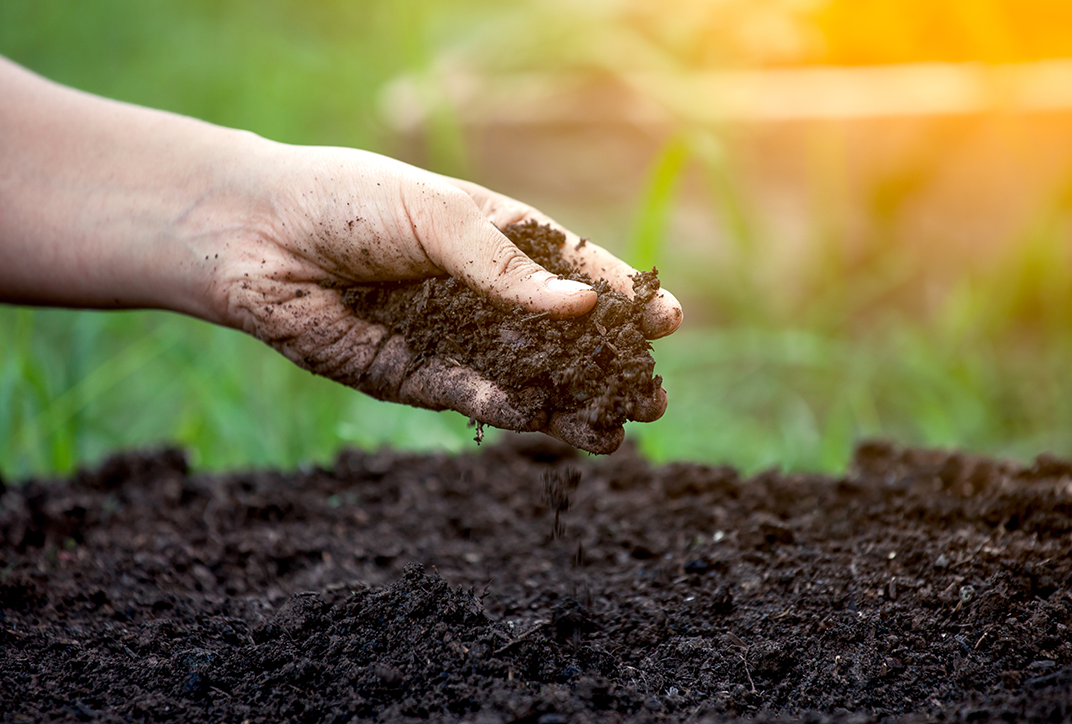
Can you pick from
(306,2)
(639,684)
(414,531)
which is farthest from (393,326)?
(306,2)

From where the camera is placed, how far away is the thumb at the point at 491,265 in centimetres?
131

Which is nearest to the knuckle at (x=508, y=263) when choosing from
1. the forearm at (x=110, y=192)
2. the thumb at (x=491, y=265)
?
the thumb at (x=491, y=265)

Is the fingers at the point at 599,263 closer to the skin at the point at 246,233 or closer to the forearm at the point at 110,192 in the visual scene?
the skin at the point at 246,233

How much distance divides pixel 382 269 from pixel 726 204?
144 cm

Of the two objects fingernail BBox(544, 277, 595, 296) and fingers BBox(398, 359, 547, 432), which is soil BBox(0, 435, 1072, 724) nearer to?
fingers BBox(398, 359, 547, 432)

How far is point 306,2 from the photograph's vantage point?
21.1 feet

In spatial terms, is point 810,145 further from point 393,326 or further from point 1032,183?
point 393,326

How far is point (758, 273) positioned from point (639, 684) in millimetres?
2370

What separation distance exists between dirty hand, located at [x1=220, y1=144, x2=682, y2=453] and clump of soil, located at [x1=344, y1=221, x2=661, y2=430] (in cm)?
3

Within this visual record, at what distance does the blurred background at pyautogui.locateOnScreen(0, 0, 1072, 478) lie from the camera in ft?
8.48

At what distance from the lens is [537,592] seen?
1571mm

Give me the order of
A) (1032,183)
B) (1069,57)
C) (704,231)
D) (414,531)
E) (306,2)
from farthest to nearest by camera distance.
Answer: (306,2) < (704,231) < (1069,57) < (1032,183) < (414,531)

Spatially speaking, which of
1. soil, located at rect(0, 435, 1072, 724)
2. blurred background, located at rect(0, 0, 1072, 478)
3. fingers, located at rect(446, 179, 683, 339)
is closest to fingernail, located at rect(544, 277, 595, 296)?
fingers, located at rect(446, 179, 683, 339)

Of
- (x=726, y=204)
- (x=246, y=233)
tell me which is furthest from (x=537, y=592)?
(x=726, y=204)
